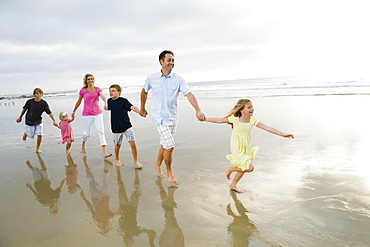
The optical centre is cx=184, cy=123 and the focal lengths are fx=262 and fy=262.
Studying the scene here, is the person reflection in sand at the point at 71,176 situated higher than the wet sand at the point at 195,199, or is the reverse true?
the person reflection in sand at the point at 71,176

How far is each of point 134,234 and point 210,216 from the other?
902 millimetres

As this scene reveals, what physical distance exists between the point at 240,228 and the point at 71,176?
339cm

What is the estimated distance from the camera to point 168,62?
13.8ft

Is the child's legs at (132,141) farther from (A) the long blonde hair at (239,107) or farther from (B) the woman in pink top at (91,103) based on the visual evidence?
(A) the long blonde hair at (239,107)

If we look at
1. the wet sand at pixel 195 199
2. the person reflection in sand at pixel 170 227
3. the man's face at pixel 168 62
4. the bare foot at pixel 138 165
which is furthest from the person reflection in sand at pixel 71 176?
the man's face at pixel 168 62

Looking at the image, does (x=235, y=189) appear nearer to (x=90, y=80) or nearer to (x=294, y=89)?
(x=90, y=80)

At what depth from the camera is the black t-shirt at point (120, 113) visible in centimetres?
535

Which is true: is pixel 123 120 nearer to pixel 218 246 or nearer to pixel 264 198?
pixel 264 198

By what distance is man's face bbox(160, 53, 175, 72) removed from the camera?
4211 mm

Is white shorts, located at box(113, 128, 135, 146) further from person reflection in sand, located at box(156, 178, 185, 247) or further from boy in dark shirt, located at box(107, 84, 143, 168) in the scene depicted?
person reflection in sand, located at box(156, 178, 185, 247)

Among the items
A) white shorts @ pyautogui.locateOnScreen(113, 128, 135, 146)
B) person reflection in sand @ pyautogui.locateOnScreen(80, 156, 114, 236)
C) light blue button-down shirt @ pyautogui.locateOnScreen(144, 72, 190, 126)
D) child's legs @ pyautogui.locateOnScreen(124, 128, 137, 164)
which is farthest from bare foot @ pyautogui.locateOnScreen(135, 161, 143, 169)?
light blue button-down shirt @ pyautogui.locateOnScreen(144, 72, 190, 126)

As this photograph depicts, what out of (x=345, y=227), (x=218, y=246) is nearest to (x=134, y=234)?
(x=218, y=246)

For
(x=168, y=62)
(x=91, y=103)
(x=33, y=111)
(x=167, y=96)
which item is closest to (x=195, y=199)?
(x=167, y=96)

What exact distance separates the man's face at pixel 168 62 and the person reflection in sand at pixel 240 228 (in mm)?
2318
